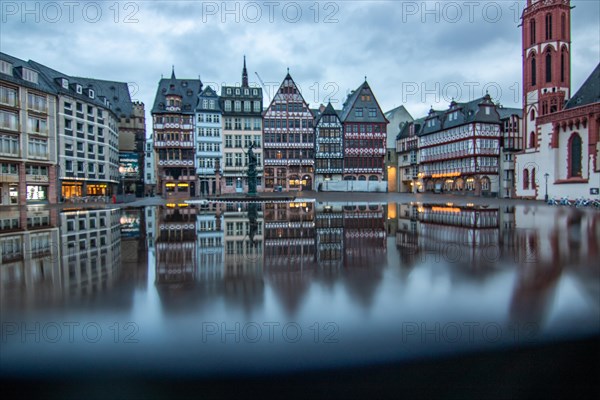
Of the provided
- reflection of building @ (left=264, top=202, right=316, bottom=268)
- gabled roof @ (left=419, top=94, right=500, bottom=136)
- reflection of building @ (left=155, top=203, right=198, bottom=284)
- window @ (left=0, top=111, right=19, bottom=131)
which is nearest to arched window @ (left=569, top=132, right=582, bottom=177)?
gabled roof @ (left=419, top=94, right=500, bottom=136)

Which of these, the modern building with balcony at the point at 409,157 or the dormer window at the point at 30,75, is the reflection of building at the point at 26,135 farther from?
the modern building with balcony at the point at 409,157

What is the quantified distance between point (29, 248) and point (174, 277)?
5.44 m

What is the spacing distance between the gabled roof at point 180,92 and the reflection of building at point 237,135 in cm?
507

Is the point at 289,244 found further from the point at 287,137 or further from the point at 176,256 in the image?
the point at 287,137

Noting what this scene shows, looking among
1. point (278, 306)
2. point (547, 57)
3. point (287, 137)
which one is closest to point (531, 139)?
point (547, 57)

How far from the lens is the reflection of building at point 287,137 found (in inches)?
2303

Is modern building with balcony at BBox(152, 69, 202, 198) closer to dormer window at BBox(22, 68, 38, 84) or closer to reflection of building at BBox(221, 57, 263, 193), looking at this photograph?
reflection of building at BBox(221, 57, 263, 193)

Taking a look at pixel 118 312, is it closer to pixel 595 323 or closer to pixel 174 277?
pixel 174 277

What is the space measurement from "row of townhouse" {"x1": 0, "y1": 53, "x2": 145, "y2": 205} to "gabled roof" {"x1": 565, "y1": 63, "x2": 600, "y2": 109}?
57.6m

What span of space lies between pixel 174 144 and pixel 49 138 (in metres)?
17.2

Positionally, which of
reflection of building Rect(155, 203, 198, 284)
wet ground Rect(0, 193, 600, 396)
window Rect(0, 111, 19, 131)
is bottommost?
wet ground Rect(0, 193, 600, 396)

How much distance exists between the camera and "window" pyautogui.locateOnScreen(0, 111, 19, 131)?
36.7m

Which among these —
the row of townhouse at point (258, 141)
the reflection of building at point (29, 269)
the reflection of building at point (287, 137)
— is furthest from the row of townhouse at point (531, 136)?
the reflection of building at point (29, 269)

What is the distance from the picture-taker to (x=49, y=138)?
141ft
